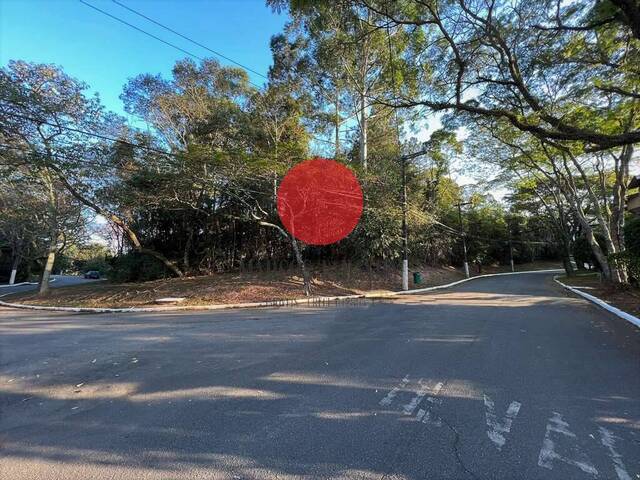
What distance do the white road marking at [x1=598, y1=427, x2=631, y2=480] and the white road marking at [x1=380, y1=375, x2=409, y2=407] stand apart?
1832 mm

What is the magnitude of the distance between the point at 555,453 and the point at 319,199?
1620 centimetres

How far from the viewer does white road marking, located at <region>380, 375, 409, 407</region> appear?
396cm

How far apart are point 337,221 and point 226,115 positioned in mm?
7879

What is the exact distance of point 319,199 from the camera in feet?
61.1

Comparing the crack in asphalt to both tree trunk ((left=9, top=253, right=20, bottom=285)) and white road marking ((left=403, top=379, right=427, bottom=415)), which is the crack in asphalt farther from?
tree trunk ((left=9, top=253, right=20, bottom=285))

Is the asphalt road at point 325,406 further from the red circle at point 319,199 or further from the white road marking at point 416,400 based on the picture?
the red circle at point 319,199

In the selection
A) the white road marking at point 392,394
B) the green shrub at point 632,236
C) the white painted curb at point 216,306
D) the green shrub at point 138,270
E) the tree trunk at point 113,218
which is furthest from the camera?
the green shrub at point 138,270

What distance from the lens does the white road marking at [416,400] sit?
12.3ft

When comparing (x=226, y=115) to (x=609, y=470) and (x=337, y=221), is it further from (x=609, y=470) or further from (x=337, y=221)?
(x=609, y=470)

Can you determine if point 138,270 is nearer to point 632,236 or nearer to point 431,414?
point 431,414

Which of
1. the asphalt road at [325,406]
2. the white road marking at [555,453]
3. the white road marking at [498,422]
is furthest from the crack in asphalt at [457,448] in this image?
the white road marking at [555,453]

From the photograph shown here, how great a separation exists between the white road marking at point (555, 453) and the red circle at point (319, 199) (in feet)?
47.5

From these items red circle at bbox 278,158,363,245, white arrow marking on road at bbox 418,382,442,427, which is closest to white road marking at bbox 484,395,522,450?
white arrow marking on road at bbox 418,382,442,427

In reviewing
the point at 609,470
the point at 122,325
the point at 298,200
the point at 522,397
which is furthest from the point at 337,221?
the point at 609,470
